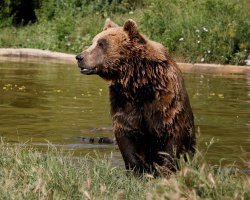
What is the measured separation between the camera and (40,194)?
579 cm

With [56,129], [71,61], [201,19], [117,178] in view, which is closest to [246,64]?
[201,19]

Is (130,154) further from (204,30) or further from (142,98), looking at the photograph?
(204,30)

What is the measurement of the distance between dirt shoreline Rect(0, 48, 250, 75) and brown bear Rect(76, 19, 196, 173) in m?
13.0

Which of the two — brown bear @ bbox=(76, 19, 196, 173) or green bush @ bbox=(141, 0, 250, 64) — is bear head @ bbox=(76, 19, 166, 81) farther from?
green bush @ bbox=(141, 0, 250, 64)

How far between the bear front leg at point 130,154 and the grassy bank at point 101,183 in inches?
10.3

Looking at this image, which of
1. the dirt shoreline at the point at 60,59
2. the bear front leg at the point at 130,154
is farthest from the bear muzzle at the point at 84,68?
the dirt shoreline at the point at 60,59

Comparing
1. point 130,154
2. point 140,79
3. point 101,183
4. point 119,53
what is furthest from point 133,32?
point 101,183

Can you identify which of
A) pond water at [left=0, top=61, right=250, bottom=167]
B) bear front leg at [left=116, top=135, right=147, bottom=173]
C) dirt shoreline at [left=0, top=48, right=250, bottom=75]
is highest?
bear front leg at [left=116, top=135, right=147, bottom=173]

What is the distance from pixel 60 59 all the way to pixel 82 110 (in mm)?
11342

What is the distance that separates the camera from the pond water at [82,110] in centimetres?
1120

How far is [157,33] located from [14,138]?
1374 cm

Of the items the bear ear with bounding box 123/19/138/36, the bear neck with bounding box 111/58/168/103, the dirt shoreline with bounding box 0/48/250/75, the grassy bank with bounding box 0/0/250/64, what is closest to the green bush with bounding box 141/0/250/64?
the grassy bank with bounding box 0/0/250/64

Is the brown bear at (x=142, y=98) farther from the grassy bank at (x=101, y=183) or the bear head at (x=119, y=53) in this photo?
the grassy bank at (x=101, y=183)

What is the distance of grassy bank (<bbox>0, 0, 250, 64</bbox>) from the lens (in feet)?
74.4
